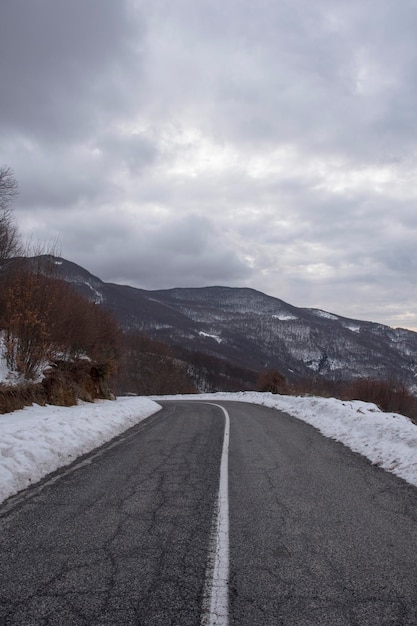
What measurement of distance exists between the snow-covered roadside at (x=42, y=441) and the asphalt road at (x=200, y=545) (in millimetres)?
332

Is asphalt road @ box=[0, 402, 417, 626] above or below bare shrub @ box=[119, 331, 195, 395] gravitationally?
above

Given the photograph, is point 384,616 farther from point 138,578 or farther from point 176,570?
point 138,578

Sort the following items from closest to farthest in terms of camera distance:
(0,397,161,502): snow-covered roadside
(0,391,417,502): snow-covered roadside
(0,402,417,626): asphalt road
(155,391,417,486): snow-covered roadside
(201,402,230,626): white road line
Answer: (201,402,230,626): white road line, (0,402,417,626): asphalt road, (0,397,161,502): snow-covered roadside, (0,391,417,502): snow-covered roadside, (155,391,417,486): snow-covered roadside

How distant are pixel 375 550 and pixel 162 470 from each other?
3778 mm

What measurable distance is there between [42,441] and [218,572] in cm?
525

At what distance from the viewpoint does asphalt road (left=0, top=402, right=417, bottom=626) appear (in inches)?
116

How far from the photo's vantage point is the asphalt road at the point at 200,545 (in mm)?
2938

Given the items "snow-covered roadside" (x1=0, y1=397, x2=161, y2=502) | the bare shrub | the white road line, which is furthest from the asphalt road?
the bare shrub

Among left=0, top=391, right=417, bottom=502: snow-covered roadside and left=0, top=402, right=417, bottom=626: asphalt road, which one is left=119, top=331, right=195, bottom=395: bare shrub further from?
left=0, top=402, right=417, bottom=626: asphalt road

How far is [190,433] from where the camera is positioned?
11.3 meters

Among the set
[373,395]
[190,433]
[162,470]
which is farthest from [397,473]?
[373,395]

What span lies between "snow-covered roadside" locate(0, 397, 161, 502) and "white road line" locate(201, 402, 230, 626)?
109 inches

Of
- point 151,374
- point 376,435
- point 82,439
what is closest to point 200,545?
point 82,439

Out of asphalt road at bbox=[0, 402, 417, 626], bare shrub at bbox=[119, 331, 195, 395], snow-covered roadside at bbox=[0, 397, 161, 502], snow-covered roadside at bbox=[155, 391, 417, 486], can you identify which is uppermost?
snow-covered roadside at bbox=[155, 391, 417, 486]
